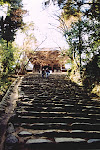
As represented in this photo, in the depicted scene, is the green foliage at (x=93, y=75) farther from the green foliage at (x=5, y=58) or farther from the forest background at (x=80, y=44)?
the green foliage at (x=5, y=58)

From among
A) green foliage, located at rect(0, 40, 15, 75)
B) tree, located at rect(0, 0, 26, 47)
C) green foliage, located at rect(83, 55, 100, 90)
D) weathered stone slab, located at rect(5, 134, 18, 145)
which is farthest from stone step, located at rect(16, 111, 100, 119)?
tree, located at rect(0, 0, 26, 47)

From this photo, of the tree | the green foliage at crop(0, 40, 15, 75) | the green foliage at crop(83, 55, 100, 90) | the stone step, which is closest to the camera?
the stone step

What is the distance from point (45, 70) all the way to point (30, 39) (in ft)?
26.7

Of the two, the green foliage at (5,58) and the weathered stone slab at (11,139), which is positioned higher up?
the green foliage at (5,58)

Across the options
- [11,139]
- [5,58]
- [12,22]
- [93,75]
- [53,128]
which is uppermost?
[12,22]

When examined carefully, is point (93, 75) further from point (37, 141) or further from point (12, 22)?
point (12, 22)

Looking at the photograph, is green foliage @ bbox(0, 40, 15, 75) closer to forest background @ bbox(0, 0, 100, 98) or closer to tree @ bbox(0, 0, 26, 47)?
forest background @ bbox(0, 0, 100, 98)

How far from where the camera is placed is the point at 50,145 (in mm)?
3023

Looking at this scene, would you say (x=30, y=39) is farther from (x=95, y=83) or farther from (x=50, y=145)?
(x=50, y=145)

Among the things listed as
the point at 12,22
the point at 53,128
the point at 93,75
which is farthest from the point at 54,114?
the point at 12,22

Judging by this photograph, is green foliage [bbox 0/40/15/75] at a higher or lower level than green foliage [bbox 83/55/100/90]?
higher

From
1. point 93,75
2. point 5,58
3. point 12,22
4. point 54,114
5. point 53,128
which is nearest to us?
point 53,128

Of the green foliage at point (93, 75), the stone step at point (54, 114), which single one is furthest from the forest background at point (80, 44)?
the stone step at point (54, 114)

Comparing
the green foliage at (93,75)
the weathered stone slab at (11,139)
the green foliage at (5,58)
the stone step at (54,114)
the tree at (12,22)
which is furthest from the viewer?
the tree at (12,22)
